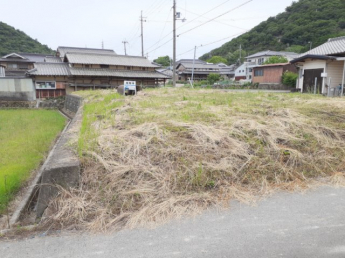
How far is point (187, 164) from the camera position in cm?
307

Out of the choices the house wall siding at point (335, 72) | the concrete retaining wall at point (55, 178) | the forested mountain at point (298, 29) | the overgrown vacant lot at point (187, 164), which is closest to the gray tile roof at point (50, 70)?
the overgrown vacant lot at point (187, 164)

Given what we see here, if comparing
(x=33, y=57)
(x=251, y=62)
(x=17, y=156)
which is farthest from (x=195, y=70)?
(x=17, y=156)

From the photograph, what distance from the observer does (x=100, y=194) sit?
266 centimetres

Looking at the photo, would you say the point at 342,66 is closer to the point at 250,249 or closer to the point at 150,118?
the point at 150,118

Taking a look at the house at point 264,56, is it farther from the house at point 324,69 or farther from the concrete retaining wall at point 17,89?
the concrete retaining wall at point 17,89

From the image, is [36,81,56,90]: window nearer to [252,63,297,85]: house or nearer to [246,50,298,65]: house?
[252,63,297,85]: house

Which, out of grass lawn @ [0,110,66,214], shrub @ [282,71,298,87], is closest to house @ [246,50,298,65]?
shrub @ [282,71,298,87]

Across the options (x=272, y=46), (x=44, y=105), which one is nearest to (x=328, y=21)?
(x=272, y=46)

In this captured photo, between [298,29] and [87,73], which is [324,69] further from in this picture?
[298,29]

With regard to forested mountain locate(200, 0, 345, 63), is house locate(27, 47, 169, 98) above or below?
below

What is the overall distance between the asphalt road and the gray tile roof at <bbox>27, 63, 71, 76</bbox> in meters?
21.3

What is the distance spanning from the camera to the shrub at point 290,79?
2392 cm

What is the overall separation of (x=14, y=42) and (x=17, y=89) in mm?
31083

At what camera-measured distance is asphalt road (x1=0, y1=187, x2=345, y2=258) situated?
6.25 ft
